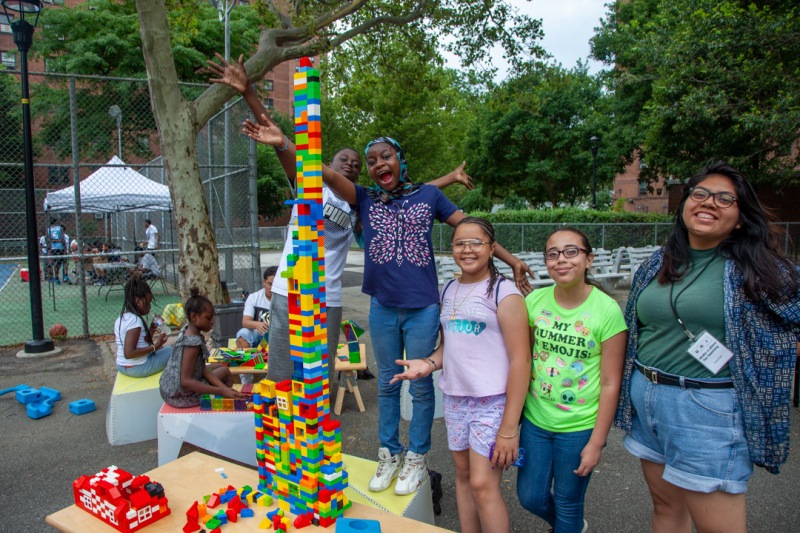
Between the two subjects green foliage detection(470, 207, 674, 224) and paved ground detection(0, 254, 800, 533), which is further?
green foliage detection(470, 207, 674, 224)

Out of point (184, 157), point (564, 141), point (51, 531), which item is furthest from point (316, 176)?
point (564, 141)

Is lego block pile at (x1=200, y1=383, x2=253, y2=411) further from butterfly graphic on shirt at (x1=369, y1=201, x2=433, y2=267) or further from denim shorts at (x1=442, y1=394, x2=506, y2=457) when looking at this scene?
denim shorts at (x1=442, y1=394, x2=506, y2=457)

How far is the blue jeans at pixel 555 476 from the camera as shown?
2115 millimetres

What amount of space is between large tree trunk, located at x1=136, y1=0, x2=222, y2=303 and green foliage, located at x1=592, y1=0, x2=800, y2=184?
11185mm

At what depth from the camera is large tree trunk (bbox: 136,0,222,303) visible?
6062 mm

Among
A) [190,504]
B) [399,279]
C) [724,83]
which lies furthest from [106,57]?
[190,504]

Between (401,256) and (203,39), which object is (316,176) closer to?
(401,256)

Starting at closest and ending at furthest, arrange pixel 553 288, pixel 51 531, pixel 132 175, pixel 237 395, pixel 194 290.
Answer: pixel 553 288, pixel 51 531, pixel 237 395, pixel 194 290, pixel 132 175

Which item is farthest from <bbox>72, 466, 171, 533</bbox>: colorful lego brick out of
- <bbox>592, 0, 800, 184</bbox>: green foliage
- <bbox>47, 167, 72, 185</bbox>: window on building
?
<bbox>47, 167, 72, 185</bbox>: window on building

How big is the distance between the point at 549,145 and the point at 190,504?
2658 centimetres

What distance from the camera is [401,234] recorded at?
2.64 meters

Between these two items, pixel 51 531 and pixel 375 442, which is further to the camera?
pixel 375 442

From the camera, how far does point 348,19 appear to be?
9.15m

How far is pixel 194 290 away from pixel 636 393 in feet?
16.1
